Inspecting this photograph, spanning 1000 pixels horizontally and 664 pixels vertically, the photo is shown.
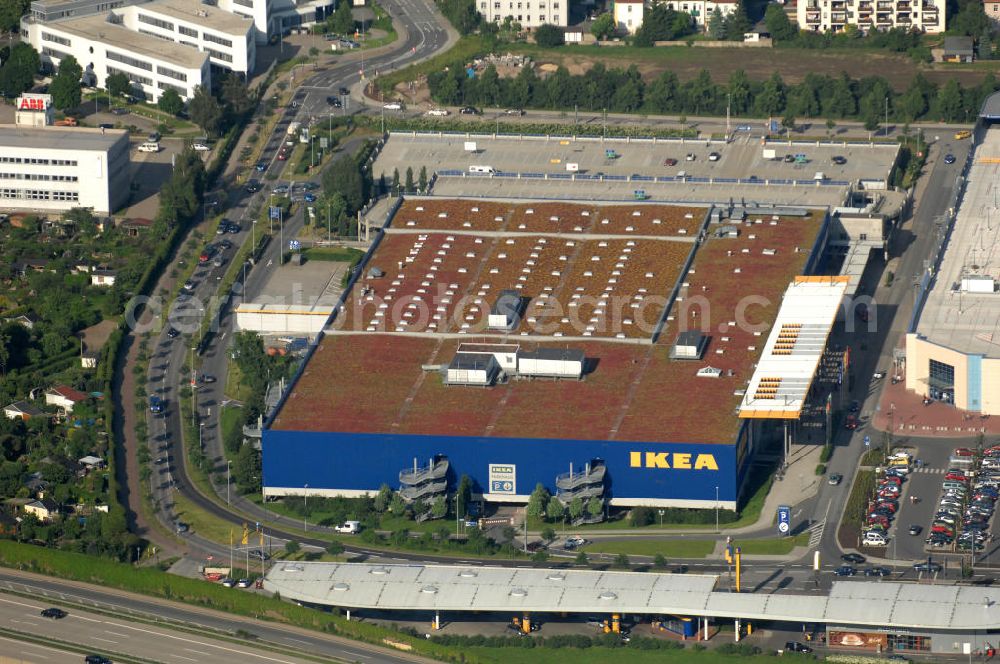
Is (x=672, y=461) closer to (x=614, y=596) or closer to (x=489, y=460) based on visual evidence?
(x=489, y=460)

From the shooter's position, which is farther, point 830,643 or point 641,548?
point 641,548

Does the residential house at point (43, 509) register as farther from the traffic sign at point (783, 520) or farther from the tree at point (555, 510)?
the traffic sign at point (783, 520)

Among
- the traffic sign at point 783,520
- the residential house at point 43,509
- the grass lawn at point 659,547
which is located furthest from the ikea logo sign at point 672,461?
the residential house at point 43,509

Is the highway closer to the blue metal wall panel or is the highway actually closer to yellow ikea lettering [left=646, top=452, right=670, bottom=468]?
the blue metal wall panel

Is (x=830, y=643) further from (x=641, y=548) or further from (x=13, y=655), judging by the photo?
(x=13, y=655)

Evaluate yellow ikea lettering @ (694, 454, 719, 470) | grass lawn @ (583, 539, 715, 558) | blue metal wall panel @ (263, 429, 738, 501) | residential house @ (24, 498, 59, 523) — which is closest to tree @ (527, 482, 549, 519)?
blue metal wall panel @ (263, 429, 738, 501)

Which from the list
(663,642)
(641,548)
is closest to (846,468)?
(641,548)
